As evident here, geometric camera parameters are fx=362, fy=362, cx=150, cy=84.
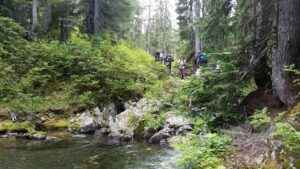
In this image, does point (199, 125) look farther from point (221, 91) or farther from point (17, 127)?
point (17, 127)

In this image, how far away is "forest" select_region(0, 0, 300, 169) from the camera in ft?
25.5

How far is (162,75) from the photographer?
2434 cm

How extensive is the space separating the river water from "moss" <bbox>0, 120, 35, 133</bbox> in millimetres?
1222

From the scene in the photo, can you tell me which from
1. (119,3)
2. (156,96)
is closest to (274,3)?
(156,96)

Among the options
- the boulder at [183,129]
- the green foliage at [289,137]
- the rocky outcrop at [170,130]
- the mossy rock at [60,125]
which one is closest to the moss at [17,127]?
the mossy rock at [60,125]

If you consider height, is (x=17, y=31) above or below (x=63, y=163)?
above

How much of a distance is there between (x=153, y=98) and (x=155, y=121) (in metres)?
2.69

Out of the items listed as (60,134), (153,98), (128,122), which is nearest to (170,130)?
(128,122)

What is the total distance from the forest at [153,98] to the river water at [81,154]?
34mm

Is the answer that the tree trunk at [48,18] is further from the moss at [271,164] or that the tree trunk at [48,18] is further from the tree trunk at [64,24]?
the moss at [271,164]

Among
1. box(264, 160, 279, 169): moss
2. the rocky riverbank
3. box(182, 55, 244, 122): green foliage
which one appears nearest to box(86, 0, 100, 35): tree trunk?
the rocky riverbank

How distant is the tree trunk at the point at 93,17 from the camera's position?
25766 millimetres

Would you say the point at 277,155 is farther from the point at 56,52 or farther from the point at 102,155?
the point at 56,52

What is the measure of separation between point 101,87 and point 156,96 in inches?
159
